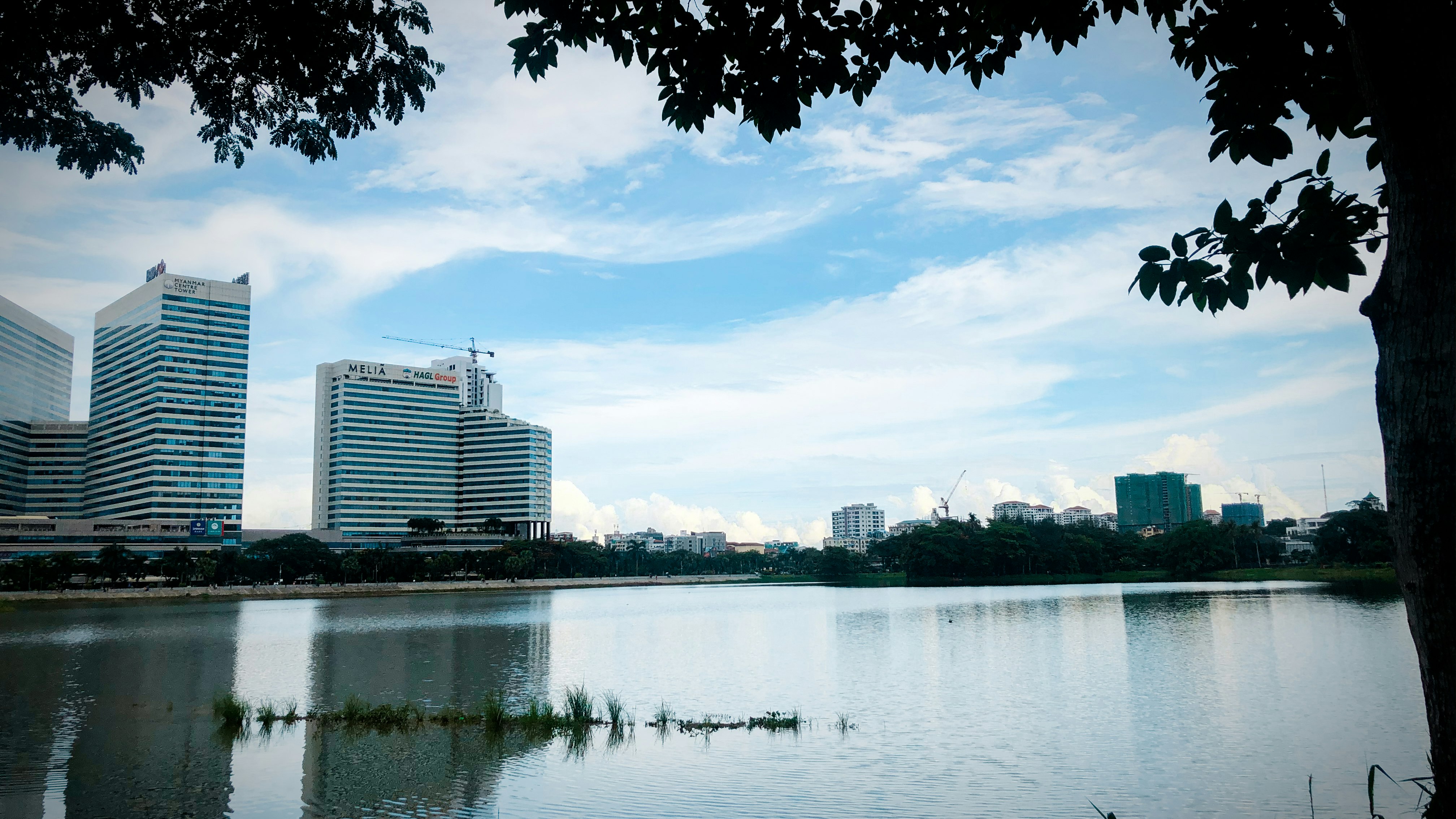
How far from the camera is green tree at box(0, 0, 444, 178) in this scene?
10.6 meters

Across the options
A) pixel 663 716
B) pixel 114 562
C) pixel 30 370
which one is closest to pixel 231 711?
pixel 663 716

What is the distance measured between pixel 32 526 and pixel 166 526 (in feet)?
80.4

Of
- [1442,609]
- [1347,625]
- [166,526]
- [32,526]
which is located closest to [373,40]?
[1442,609]

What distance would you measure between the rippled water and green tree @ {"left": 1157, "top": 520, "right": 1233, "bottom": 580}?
75279 mm

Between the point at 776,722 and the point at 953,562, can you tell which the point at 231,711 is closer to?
the point at 776,722

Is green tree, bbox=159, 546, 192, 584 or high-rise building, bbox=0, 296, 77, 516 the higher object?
high-rise building, bbox=0, 296, 77, 516

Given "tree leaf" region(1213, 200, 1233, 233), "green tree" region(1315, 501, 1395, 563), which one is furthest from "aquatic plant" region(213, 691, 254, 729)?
"green tree" region(1315, 501, 1395, 563)

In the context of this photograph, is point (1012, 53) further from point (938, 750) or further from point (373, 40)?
point (938, 750)

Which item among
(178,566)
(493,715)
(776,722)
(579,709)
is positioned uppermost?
(178,566)

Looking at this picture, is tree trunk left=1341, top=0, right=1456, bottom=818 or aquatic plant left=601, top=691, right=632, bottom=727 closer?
tree trunk left=1341, top=0, right=1456, bottom=818

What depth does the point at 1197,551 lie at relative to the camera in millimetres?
135500

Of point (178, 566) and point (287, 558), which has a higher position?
point (287, 558)

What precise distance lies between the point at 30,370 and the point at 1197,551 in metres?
160

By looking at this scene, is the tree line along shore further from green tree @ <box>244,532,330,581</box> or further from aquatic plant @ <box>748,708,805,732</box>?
aquatic plant @ <box>748,708,805,732</box>
